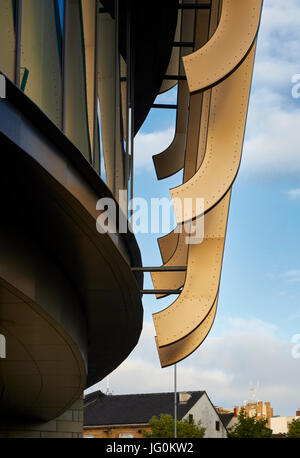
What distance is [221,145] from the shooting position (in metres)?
11.3

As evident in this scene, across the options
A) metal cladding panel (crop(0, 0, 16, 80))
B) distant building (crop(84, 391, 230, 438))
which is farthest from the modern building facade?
distant building (crop(84, 391, 230, 438))

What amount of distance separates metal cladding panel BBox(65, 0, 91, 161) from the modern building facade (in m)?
0.02

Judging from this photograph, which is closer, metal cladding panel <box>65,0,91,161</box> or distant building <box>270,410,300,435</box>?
metal cladding panel <box>65,0,91,161</box>

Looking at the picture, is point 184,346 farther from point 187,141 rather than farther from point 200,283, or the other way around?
point 187,141

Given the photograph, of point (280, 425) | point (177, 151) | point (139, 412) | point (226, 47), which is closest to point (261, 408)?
point (280, 425)

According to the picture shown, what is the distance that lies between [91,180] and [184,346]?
20.2 feet

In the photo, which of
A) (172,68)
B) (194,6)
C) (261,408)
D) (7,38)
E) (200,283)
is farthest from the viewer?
(261,408)

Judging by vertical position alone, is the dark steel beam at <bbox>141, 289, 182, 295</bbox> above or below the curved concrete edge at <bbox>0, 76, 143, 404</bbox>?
above

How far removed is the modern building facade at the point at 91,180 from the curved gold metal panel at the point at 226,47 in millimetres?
19

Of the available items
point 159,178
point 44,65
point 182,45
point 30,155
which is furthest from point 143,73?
point 30,155

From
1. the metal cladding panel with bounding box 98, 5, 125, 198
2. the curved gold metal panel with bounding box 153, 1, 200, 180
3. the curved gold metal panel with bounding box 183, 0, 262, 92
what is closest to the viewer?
the curved gold metal panel with bounding box 183, 0, 262, 92

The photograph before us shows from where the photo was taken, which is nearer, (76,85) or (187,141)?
(76,85)

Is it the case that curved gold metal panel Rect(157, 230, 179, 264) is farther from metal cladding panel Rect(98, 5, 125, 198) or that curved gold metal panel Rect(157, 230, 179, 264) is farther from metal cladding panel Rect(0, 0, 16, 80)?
metal cladding panel Rect(0, 0, 16, 80)

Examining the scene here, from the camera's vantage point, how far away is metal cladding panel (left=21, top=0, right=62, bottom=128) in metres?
7.01
